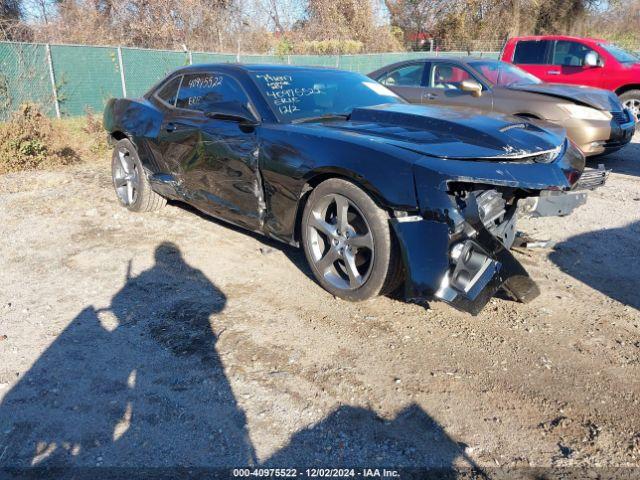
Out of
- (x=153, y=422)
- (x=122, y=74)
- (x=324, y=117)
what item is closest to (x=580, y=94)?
(x=324, y=117)

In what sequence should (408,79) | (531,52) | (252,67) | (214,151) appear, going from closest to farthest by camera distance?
(214,151) → (252,67) → (408,79) → (531,52)

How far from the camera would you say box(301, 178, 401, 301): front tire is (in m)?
3.16

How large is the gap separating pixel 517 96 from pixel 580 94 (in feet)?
2.98

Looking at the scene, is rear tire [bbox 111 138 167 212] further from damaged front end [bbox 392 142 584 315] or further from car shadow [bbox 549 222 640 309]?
car shadow [bbox 549 222 640 309]

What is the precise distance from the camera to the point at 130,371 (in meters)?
2.78

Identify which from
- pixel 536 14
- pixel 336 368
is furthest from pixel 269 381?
pixel 536 14

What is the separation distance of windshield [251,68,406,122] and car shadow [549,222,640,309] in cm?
199

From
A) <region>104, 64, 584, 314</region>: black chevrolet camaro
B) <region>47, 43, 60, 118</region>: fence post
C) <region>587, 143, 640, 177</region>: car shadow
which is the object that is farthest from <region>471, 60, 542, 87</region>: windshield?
<region>47, 43, 60, 118</region>: fence post

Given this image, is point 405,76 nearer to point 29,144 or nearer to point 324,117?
point 324,117

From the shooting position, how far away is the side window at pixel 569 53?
991cm

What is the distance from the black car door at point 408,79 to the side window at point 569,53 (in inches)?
142

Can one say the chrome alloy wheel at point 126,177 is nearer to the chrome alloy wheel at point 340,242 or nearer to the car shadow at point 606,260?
the chrome alloy wheel at point 340,242

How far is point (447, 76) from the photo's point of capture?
800 cm

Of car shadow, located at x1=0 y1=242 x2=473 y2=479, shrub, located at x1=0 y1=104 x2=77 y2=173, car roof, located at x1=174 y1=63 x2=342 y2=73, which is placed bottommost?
car shadow, located at x1=0 y1=242 x2=473 y2=479
